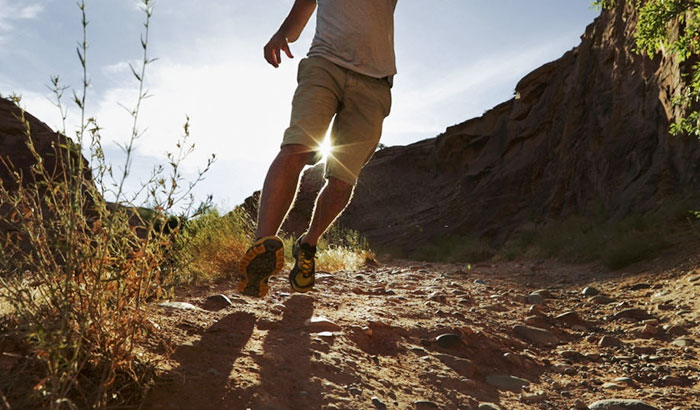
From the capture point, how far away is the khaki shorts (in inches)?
102

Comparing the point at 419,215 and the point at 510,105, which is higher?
the point at 510,105

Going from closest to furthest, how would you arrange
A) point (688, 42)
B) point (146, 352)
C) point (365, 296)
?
point (146, 352), point (365, 296), point (688, 42)

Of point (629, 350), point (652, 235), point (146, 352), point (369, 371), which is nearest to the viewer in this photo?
point (146, 352)

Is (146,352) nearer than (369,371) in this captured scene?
Yes

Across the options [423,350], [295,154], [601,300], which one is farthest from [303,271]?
[601,300]

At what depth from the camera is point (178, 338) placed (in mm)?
1931

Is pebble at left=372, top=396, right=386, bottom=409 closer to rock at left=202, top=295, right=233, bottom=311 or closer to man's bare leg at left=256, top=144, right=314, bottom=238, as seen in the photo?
man's bare leg at left=256, top=144, right=314, bottom=238

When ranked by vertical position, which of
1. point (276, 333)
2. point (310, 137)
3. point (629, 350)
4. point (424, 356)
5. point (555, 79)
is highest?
point (555, 79)

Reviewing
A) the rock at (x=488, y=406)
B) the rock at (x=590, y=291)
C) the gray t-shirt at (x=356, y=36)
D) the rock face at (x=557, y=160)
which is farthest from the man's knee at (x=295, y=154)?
the rock face at (x=557, y=160)

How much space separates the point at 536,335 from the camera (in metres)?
3.28

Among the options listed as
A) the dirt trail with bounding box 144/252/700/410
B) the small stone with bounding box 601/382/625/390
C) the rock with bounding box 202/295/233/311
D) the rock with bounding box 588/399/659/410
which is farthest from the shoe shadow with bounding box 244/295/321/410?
the small stone with bounding box 601/382/625/390

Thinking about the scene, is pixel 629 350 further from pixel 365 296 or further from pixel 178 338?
pixel 178 338

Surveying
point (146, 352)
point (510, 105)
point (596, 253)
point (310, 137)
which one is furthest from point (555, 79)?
point (146, 352)

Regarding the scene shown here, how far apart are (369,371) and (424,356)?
494mm
